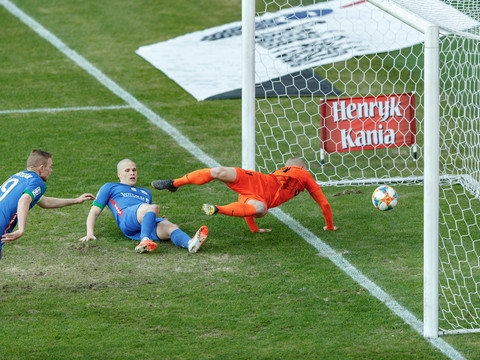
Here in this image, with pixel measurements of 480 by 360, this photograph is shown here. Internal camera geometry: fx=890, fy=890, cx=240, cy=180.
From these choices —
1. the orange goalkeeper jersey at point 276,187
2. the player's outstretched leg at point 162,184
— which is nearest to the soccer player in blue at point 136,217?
the player's outstretched leg at point 162,184

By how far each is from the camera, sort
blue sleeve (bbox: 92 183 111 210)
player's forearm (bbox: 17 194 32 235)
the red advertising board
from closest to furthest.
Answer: player's forearm (bbox: 17 194 32 235) < blue sleeve (bbox: 92 183 111 210) < the red advertising board

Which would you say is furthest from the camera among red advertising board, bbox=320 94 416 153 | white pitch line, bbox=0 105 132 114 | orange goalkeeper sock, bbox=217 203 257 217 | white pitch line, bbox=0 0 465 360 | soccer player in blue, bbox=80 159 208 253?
white pitch line, bbox=0 105 132 114

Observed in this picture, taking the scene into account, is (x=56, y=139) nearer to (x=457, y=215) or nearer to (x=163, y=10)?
(x=457, y=215)

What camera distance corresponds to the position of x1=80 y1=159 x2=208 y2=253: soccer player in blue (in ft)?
24.4

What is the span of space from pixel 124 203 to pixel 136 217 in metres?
0.23

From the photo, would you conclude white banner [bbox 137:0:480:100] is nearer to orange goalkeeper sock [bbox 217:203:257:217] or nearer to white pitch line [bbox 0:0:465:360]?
white pitch line [bbox 0:0:465:360]

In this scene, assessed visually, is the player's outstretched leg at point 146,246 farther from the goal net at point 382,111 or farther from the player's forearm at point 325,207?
the goal net at point 382,111

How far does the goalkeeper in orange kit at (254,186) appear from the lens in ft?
25.0

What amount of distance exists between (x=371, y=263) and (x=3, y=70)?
834 cm

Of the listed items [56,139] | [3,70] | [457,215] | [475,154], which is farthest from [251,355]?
[3,70]

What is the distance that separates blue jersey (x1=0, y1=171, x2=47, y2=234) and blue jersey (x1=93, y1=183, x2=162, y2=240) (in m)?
1.08

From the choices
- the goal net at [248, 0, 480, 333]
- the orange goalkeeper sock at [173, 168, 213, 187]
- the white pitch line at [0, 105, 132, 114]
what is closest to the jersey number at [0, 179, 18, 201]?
the orange goalkeeper sock at [173, 168, 213, 187]

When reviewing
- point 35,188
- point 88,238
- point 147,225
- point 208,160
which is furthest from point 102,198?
point 208,160

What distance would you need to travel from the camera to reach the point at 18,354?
5676 millimetres
